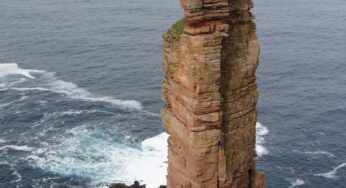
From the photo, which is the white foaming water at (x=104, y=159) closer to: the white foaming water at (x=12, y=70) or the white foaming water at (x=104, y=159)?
the white foaming water at (x=104, y=159)

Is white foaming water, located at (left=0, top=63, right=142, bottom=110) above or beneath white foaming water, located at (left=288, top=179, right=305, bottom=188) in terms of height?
above

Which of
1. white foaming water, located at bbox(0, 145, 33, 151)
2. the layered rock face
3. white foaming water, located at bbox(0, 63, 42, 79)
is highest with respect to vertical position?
the layered rock face

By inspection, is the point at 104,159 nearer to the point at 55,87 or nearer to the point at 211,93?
the point at 55,87

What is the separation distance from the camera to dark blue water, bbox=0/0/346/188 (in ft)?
307

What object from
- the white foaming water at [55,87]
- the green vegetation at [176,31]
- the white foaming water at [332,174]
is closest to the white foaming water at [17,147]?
the white foaming water at [55,87]

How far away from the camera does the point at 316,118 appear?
113688mm

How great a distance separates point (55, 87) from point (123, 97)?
64.0 feet

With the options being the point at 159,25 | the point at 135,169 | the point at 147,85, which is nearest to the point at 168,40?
the point at 135,169

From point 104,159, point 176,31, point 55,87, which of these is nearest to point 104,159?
point 104,159

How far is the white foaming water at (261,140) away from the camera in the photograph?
101 m

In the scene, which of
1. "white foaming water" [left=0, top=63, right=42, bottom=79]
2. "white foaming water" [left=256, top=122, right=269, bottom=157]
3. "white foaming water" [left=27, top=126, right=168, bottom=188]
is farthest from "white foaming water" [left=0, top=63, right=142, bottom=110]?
"white foaming water" [left=256, top=122, right=269, bottom=157]

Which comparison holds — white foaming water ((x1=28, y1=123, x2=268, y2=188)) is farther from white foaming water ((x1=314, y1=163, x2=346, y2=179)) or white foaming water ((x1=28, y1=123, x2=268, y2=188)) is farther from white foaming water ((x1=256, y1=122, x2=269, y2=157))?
white foaming water ((x1=314, y1=163, x2=346, y2=179))

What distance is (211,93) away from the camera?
1382 inches

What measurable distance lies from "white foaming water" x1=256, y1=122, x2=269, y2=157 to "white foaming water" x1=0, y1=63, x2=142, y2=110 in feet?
94.0
